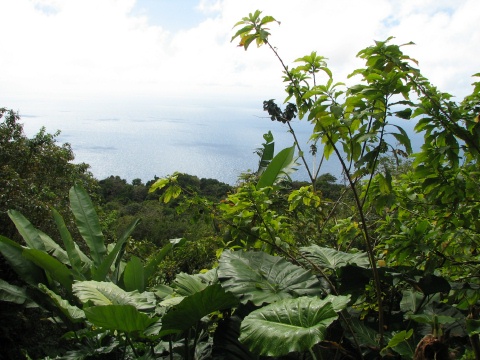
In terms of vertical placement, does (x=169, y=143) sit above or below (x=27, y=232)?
above

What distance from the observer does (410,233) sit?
1590mm

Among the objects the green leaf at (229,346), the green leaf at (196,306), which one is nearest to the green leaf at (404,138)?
the green leaf at (196,306)

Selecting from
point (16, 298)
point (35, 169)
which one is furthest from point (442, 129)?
point (35, 169)

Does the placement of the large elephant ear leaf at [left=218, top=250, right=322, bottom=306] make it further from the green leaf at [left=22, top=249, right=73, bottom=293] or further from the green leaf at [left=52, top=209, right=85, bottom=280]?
the green leaf at [left=52, top=209, right=85, bottom=280]

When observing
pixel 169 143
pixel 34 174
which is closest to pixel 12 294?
pixel 34 174

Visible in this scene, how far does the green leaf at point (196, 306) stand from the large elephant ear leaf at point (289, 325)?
0.76ft

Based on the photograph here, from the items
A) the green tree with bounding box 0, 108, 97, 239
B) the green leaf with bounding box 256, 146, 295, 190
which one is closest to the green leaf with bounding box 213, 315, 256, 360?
the green leaf with bounding box 256, 146, 295, 190

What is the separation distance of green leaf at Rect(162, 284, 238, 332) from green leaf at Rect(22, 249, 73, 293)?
1.19 m

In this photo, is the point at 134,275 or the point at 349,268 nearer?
the point at 349,268

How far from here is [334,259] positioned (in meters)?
1.96

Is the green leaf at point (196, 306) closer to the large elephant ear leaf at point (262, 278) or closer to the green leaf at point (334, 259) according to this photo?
the large elephant ear leaf at point (262, 278)

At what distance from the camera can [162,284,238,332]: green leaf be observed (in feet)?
4.75

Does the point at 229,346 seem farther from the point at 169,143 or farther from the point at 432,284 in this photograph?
the point at 169,143

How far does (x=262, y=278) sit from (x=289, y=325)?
48cm
